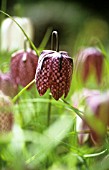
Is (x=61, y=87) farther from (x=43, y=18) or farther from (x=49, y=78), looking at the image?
(x=43, y=18)

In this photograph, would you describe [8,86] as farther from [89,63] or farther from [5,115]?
[89,63]

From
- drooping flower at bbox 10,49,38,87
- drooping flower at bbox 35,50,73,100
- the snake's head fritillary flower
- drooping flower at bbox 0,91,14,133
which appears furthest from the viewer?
the snake's head fritillary flower

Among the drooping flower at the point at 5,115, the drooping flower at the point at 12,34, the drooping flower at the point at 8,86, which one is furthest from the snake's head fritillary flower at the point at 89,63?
the drooping flower at the point at 5,115

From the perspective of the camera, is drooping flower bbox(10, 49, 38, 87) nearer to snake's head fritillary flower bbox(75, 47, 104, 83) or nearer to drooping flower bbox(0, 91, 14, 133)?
drooping flower bbox(0, 91, 14, 133)

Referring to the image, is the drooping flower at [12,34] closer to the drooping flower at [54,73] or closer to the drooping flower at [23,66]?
the drooping flower at [23,66]

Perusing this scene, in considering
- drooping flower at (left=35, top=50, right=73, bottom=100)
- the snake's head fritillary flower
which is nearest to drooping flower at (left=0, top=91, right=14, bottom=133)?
drooping flower at (left=35, top=50, right=73, bottom=100)

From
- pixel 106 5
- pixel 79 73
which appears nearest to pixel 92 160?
pixel 79 73

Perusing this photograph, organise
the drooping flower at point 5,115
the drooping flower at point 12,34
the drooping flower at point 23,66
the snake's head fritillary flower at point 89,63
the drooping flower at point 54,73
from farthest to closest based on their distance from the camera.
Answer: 1. the drooping flower at point 12,34
2. the snake's head fritillary flower at point 89,63
3. the drooping flower at point 23,66
4. the drooping flower at point 5,115
5. the drooping flower at point 54,73
